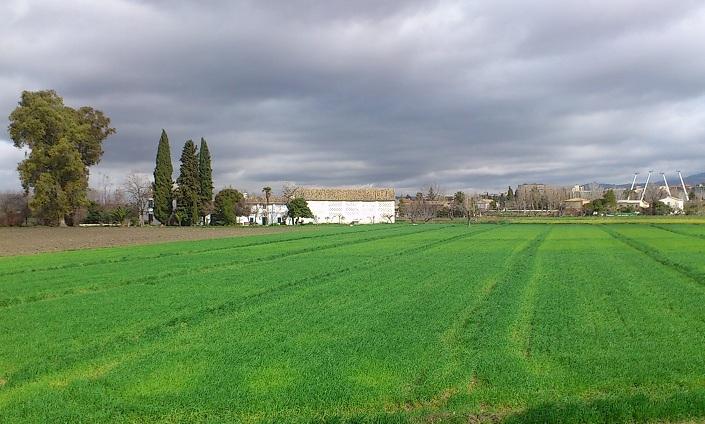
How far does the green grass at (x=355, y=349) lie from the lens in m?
7.12

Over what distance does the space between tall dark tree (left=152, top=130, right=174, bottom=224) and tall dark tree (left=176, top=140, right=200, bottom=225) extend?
85.2 inches

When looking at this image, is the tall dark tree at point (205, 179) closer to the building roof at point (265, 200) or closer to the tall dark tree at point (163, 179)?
the tall dark tree at point (163, 179)

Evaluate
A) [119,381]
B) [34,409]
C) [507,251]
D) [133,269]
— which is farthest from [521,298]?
[507,251]

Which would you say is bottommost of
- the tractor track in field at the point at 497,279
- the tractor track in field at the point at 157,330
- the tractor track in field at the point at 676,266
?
the tractor track in field at the point at 676,266

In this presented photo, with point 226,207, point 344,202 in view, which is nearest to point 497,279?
point 226,207

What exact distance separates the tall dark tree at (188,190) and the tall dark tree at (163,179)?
2164mm

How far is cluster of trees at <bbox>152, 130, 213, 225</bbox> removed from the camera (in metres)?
94.9

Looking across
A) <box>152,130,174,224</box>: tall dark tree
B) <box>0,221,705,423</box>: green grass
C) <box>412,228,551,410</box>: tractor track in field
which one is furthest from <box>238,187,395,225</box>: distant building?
<box>0,221,705,423</box>: green grass

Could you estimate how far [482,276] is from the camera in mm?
21141

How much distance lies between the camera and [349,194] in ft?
545

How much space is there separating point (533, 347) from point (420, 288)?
807 centimetres

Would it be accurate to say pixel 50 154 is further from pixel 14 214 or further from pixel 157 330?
pixel 157 330

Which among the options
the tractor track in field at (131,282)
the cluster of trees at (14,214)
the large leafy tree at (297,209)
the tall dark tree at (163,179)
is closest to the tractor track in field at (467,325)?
the tractor track in field at (131,282)

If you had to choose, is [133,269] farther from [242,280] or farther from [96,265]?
[242,280]
